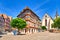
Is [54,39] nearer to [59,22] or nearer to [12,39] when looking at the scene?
[12,39]

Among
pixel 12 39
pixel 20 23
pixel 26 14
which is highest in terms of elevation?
pixel 26 14

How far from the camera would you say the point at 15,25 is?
1912 inches

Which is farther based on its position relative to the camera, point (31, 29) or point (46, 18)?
point (46, 18)

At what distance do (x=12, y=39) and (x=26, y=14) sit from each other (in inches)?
1992

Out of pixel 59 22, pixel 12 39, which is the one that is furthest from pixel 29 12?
pixel 12 39

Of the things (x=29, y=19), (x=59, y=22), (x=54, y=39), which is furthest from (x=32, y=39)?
(x=29, y=19)

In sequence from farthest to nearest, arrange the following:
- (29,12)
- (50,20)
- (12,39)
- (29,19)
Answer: (50,20)
(29,12)
(29,19)
(12,39)

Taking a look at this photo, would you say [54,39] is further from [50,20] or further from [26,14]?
[50,20]

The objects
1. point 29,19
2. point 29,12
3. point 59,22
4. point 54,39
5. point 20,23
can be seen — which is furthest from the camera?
point 29,12

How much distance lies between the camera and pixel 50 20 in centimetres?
10612

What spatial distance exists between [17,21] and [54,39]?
85.8ft

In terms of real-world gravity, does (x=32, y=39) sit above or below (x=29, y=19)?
below

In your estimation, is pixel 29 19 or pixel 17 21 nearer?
pixel 17 21

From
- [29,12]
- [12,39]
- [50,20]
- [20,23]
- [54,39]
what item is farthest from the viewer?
[50,20]
